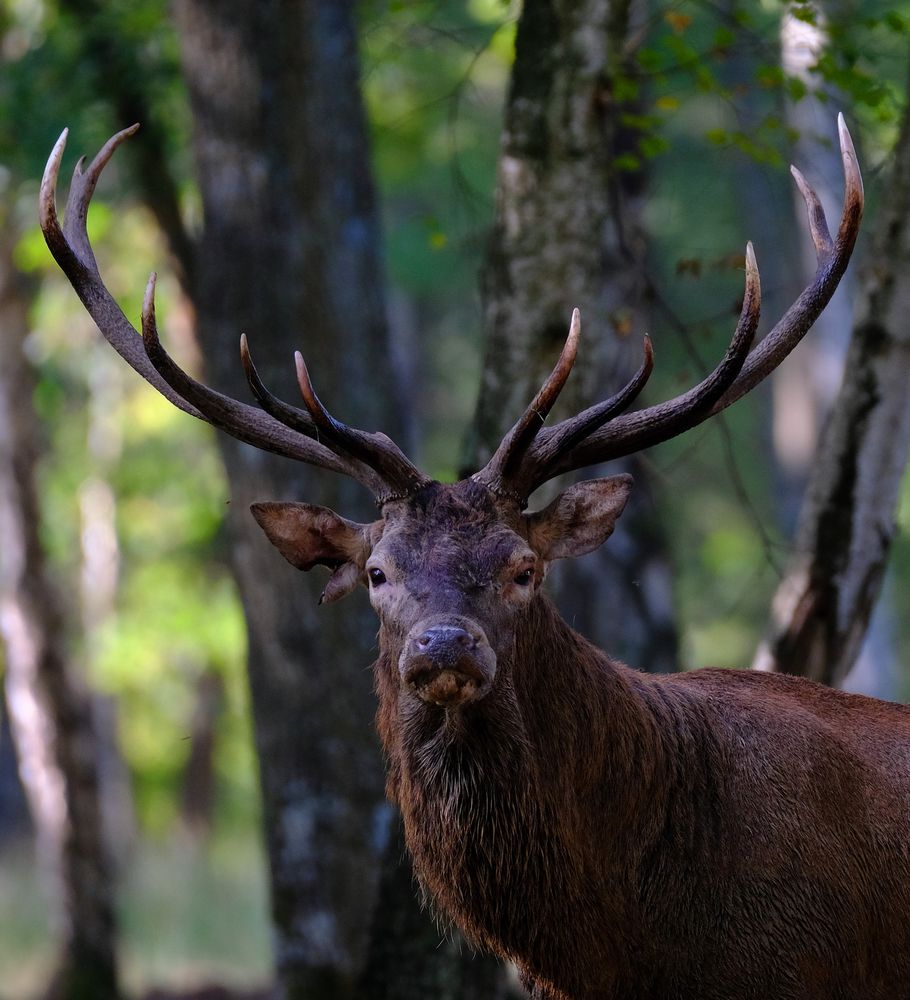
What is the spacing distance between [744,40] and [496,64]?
18352mm

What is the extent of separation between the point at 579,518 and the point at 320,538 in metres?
0.89

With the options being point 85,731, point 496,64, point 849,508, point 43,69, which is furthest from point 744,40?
point 496,64

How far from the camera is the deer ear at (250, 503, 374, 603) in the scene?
5.35m

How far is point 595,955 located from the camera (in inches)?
190

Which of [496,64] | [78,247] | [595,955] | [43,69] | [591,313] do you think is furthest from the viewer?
[496,64]

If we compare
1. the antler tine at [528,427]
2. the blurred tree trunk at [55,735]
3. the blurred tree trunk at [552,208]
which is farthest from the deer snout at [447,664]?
the blurred tree trunk at [55,735]

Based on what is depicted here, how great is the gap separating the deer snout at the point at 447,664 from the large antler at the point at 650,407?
2.38ft

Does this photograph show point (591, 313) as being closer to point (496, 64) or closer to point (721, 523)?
point (496, 64)

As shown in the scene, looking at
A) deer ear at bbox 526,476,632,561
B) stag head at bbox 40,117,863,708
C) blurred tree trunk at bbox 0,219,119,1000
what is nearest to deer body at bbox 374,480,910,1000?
stag head at bbox 40,117,863,708

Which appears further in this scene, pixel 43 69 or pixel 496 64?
pixel 496 64

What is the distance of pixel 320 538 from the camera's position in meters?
5.42

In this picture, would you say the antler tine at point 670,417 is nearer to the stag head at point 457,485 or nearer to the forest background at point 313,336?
the stag head at point 457,485

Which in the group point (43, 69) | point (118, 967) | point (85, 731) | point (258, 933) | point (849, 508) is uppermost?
point (43, 69)

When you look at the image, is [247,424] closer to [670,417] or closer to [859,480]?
[670,417]
